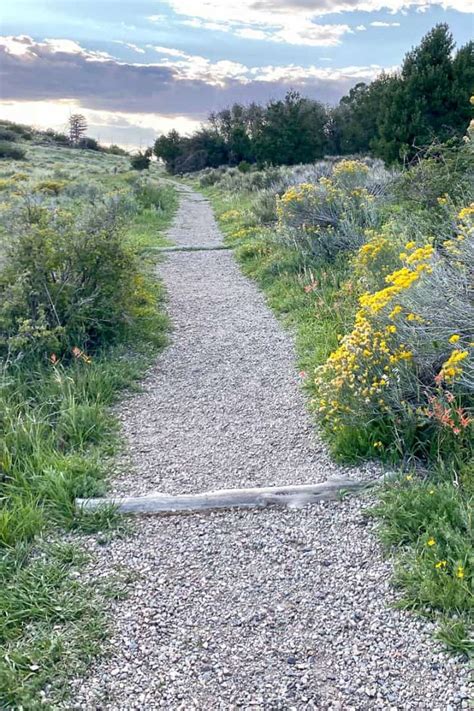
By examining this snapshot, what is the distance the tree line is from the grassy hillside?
5527 mm

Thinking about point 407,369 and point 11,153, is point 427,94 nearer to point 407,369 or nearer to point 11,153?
point 407,369

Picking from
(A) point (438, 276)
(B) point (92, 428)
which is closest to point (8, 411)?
(B) point (92, 428)

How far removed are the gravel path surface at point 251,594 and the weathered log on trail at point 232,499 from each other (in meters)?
0.06

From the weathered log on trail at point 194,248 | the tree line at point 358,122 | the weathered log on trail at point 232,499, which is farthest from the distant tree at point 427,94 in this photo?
the weathered log on trail at point 232,499

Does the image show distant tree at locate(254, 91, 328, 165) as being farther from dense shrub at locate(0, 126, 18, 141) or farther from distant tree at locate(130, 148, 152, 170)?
dense shrub at locate(0, 126, 18, 141)

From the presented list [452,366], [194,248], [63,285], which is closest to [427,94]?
[194,248]

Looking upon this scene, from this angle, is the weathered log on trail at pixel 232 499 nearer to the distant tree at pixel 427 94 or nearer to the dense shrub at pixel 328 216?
the dense shrub at pixel 328 216

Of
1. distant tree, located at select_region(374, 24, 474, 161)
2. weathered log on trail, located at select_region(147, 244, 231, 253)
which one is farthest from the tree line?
weathered log on trail, located at select_region(147, 244, 231, 253)

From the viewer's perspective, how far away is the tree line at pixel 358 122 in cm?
1914

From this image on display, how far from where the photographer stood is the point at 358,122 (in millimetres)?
32031

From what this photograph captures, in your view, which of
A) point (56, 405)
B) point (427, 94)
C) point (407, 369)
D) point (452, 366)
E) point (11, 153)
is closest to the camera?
point (452, 366)

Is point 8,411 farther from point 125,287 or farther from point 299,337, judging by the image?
point 299,337

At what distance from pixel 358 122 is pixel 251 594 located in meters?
33.1

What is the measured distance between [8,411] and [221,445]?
1.51 metres
